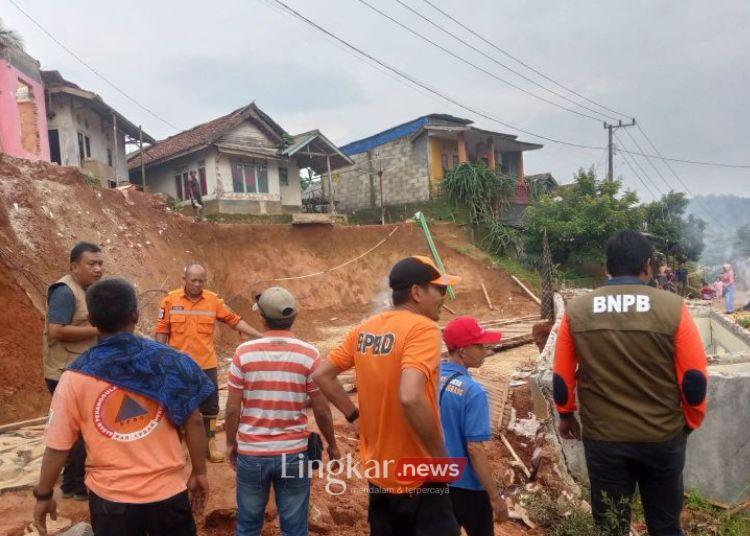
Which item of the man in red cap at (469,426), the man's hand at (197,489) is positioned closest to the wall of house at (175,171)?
the man's hand at (197,489)

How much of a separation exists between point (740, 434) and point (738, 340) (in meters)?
3.20

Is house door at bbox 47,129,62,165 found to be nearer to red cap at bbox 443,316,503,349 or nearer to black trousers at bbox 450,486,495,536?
red cap at bbox 443,316,503,349

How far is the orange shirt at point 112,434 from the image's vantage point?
2.08 m

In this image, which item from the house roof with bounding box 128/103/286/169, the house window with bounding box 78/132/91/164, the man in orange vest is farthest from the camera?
the house roof with bounding box 128/103/286/169

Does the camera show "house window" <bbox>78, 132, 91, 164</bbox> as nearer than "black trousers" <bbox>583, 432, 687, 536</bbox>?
No

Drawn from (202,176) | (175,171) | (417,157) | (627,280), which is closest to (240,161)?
(202,176)

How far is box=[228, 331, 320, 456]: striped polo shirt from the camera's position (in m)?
2.79

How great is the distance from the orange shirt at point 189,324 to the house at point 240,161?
56.8ft

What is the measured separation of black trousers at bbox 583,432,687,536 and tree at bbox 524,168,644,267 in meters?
18.5

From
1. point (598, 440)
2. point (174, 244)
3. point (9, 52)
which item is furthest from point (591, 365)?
point (9, 52)

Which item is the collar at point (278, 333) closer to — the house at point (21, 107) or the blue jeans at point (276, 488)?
the blue jeans at point (276, 488)

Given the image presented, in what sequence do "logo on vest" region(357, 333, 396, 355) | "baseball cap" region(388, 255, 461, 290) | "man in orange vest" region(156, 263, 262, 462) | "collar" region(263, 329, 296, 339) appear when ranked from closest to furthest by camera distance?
"logo on vest" region(357, 333, 396, 355), "baseball cap" region(388, 255, 461, 290), "collar" region(263, 329, 296, 339), "man in orange vest" region(156, 263, 262, 462)

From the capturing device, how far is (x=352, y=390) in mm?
7539

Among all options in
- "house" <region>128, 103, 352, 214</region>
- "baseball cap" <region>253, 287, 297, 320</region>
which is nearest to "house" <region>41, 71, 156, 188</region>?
"house" <region>128, 103, 352, 214</region>
